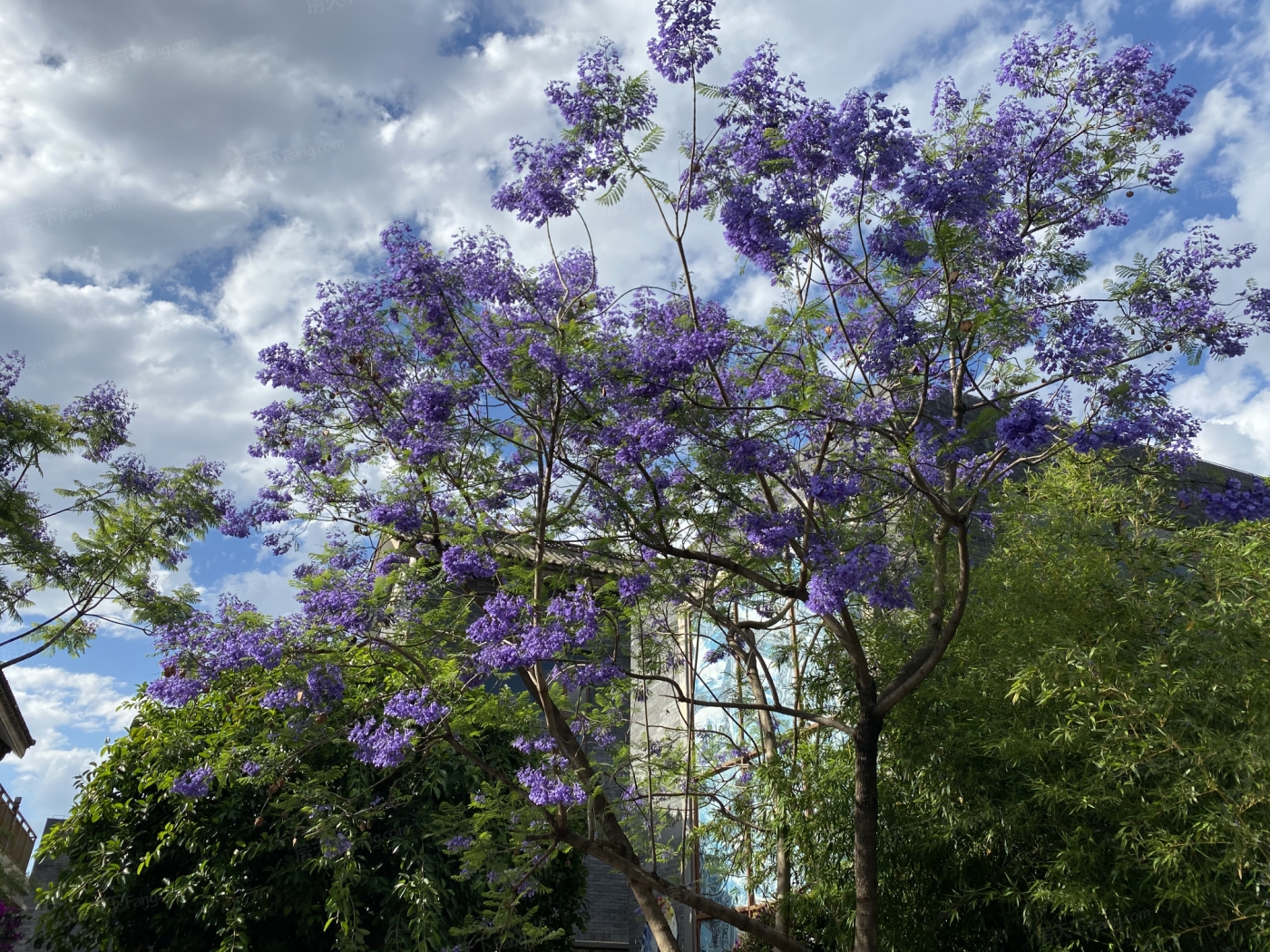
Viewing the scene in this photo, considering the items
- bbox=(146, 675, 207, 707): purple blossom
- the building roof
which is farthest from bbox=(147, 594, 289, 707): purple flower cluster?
the building roof

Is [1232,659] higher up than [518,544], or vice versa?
[518,544]

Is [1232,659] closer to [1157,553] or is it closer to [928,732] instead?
[1157,553]

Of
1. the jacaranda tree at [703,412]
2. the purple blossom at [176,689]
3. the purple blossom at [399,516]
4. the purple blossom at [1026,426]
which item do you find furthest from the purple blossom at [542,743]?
the purple blossom at [1026,426]

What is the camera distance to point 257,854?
5984 millimetres

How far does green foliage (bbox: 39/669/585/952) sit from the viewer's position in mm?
5746

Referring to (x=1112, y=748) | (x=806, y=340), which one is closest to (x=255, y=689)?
(x=806, y=340)

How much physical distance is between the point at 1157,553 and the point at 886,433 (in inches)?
67.0

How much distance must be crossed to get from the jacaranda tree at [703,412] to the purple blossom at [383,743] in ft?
0.11

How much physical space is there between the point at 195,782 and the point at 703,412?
11.5ft

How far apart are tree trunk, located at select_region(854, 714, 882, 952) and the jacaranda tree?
0.05 ft

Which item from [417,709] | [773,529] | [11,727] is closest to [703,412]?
[773,529]

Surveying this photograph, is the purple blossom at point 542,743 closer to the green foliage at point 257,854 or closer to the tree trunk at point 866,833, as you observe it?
the green foliage at point 257,854

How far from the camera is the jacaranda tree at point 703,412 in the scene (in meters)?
4.93

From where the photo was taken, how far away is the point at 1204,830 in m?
3.94
